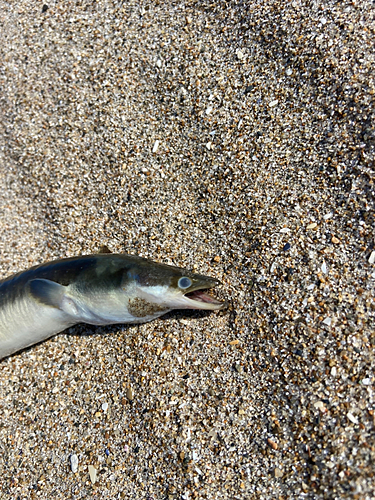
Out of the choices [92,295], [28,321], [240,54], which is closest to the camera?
[92,295]

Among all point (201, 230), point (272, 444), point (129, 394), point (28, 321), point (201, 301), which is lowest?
point (129, 394)

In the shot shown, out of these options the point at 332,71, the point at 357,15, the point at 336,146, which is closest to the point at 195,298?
the point at 336,146

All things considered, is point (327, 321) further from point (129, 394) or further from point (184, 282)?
point (129, 394)

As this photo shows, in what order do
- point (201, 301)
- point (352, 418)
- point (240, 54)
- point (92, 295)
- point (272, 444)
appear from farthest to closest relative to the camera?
point (240, 54)
point (92, 295)
point (201, 301)
point (272, 444)
point (352, 418)

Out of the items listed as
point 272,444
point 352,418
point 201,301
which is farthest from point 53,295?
point 352,418

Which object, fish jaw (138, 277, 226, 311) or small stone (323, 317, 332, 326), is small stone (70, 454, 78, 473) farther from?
small stone (323, 317, 332, 326)

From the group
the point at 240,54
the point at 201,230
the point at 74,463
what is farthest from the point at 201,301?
the point at 240,54

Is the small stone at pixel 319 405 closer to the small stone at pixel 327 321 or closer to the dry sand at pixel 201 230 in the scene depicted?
the dry sand at pixel 201 230

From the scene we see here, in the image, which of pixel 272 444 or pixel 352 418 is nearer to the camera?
pixel 352 418

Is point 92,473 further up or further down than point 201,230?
further down
